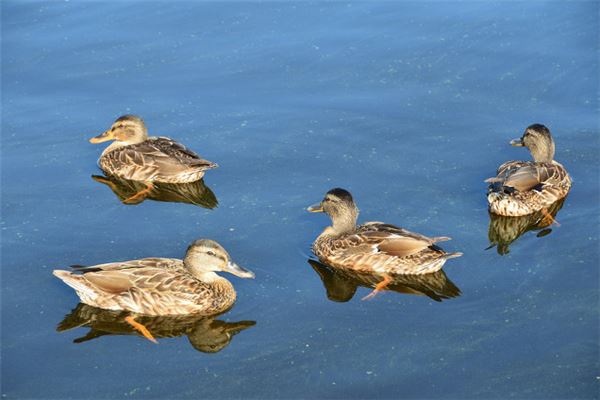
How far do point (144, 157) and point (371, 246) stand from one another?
3.27 meters

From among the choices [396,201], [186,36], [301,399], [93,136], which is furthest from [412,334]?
[186,36]

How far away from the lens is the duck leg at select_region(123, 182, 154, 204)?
439 inches

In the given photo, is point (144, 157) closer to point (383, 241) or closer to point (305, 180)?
point (305, 180)

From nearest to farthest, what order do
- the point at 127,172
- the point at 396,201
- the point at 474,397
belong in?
the point at 474,397, the point at 396,201, the point at 127,172

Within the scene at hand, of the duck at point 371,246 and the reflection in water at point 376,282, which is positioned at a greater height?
the duck at point 371,246

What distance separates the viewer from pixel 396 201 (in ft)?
35.2

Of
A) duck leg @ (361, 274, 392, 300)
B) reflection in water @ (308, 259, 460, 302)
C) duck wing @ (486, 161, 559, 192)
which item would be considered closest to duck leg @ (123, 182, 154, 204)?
reflection in water @ (308, 259, 460, 302)

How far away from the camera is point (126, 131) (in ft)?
39.3

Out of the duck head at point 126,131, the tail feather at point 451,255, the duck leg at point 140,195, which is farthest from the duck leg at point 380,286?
the duck head at point 126,131

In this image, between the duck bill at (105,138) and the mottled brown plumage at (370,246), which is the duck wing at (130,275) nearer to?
the mottled brown plumage at (370,246)

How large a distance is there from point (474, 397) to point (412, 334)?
3.06 feet

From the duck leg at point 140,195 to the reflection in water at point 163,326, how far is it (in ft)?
7.46

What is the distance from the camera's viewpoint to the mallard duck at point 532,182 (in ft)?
34.8

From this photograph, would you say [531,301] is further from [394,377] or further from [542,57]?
[542,57]
